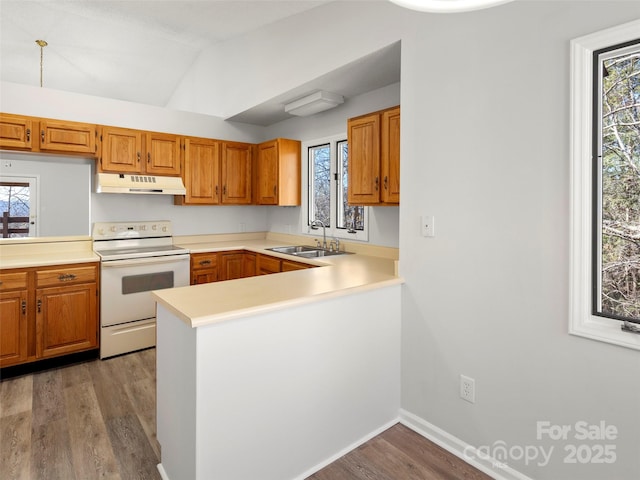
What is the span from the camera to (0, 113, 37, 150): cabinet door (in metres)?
3.02

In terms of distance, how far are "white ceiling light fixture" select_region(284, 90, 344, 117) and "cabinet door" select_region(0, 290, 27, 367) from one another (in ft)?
9.01

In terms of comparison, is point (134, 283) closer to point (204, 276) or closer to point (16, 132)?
point (204, 276)

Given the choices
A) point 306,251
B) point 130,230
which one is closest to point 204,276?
point 130,230

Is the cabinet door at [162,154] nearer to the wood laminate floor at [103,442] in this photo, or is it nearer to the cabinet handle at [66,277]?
the cabinet handle at [66,277]

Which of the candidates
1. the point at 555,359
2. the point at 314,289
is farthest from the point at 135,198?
the point at 555,359

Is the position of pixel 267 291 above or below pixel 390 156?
below

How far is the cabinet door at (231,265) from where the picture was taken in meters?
3.96

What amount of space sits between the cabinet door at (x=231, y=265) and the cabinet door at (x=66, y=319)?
1198mm

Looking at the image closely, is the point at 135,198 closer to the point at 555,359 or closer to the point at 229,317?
the point at 229,317

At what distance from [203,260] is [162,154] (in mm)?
1180

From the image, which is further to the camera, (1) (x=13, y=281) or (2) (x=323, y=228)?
(2) (x=323, y=228)

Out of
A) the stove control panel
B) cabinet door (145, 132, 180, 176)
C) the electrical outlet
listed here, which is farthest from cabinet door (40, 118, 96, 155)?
the electrical outlet

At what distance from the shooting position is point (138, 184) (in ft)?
11.8

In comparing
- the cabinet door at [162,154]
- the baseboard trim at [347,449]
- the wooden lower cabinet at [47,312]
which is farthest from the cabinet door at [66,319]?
the baseboard trim at [347,449]
